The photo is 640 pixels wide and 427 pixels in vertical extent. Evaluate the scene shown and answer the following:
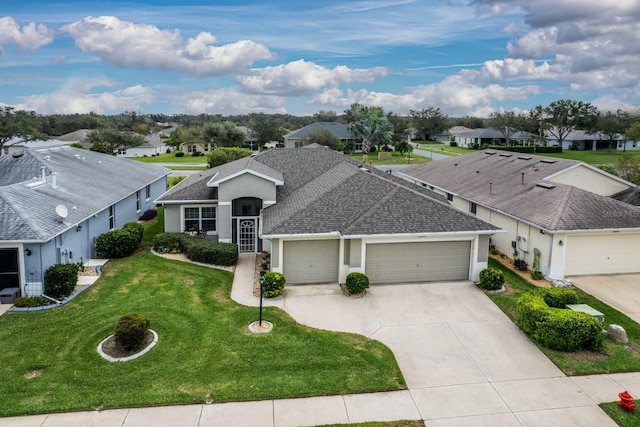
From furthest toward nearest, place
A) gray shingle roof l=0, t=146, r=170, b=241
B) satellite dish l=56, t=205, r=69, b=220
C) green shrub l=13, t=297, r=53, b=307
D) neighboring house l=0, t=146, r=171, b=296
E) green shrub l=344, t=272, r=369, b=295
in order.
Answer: satellite dish l=56, t=205, r=69, b=220 → green shrub l=344, t=272, r=369, b=295 → gray shingle roof l=0, t=146, r=170, b=241 → neighboring house l=0, t=146, r=171, b=296 → green shrub l=13, t=297, r=53, b=307

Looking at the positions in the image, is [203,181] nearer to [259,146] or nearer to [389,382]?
[389,382]

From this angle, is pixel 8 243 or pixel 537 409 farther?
pixel 8 243

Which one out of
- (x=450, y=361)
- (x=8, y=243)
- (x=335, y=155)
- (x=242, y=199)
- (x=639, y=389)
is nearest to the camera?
(x=639, y=389)

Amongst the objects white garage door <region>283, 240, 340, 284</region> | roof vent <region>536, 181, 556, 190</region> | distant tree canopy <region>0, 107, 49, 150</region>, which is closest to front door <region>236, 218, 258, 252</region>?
white garage door <region>283, 240, 340, 284</region>

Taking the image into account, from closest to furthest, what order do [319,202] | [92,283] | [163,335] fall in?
1. [163,335]
2. [92,283]
3. [319,202]

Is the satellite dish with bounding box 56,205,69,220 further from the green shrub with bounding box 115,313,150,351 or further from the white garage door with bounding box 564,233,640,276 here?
the white garage door with bounding box 564,233,640,276

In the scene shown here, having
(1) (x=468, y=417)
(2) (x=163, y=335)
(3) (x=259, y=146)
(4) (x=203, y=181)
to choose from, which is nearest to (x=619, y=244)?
(1) (x=468, y=417)
